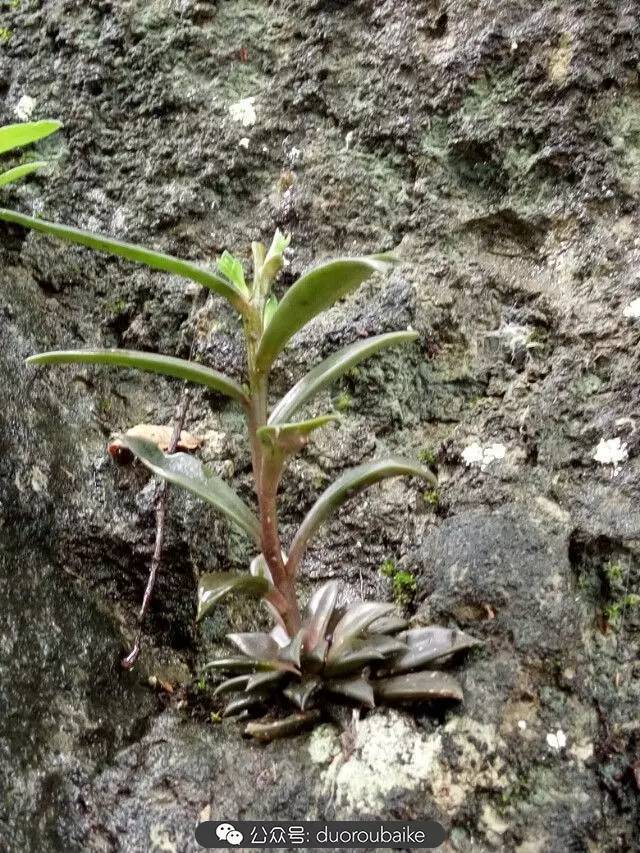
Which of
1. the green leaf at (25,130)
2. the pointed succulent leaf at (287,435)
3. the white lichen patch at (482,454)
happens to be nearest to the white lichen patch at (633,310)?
the white lichen patch at (482,454)

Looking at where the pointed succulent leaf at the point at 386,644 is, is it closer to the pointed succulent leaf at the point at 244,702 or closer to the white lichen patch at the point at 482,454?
the pointed succulent leaf at the point at 244,702

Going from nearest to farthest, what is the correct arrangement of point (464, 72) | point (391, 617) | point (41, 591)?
point (391, 617)
point (41, 591)
point (464, 72)

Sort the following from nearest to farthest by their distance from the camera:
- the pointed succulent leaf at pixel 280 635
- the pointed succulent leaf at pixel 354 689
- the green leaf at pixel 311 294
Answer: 1. the green leaf at pixel 311 294
2. the pointed succulent leaf at pixel 354 689
3. the pointed succulent leaf at pixel 280 635

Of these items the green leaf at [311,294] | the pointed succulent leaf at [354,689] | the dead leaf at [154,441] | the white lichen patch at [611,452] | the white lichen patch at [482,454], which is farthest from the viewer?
the dead leaf at [154,441]

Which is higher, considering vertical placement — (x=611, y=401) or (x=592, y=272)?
(x=592, y=272)

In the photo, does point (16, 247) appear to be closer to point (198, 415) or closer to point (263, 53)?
point (198, 415)

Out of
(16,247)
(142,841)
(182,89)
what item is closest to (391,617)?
(142,841)

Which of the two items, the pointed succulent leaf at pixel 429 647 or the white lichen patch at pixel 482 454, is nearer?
the pointed succulent leaf at pixel 429 647
